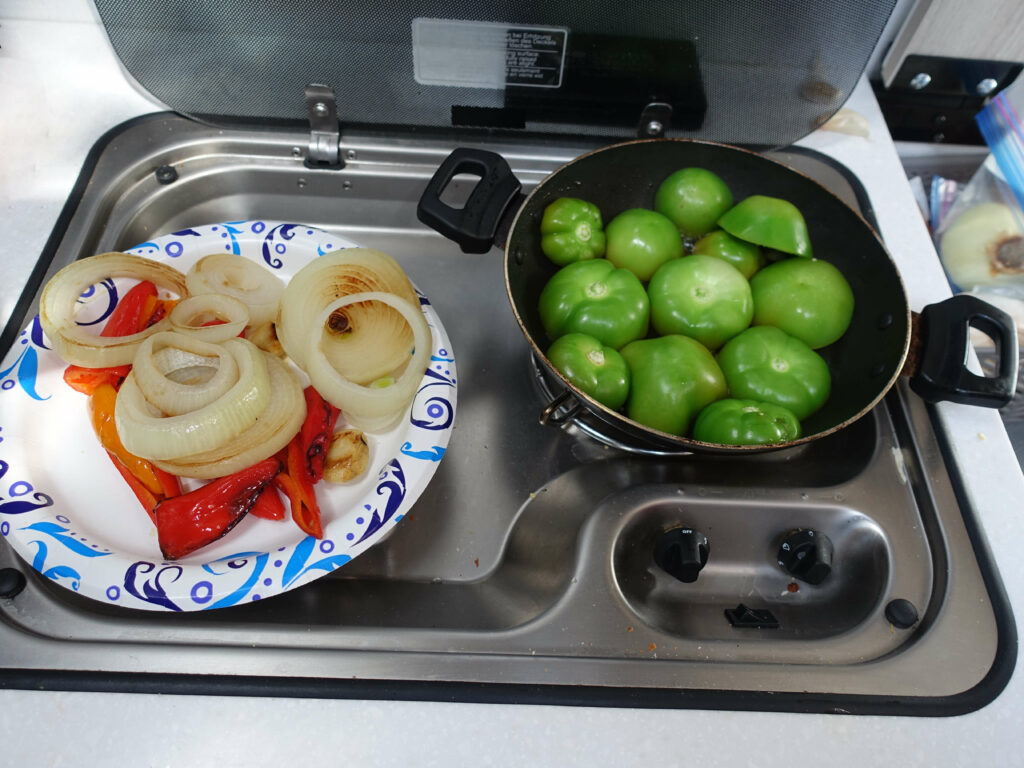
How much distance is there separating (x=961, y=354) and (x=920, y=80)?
521 mm

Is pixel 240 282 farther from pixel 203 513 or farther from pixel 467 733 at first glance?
pixel 467 733

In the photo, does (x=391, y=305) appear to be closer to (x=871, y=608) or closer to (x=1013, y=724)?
(x=871, y=608)

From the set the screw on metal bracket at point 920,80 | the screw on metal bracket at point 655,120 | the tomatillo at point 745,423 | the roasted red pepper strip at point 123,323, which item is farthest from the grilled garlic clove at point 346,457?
the screw on metal bracket at point 920,80

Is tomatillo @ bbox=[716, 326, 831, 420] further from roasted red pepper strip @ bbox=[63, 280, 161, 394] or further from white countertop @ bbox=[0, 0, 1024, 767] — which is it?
roasted red pepper strip @ bbox=[63, 280, 161, 394]

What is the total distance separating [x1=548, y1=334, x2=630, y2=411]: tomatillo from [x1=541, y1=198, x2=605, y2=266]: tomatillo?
130 millimetres

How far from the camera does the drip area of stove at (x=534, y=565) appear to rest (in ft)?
1.94

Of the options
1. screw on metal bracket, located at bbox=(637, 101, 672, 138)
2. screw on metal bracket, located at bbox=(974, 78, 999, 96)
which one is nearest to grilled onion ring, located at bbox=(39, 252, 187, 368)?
screw on metal bracket, located at bbox=(637, 101, 672, 138)

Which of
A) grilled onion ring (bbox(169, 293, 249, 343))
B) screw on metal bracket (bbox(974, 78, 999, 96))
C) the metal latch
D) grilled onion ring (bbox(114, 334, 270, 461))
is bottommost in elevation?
grilled onion ring (bbox(114, 334, 270, 461))

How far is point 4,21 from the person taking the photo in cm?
94

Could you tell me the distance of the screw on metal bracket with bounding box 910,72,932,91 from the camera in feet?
3.27

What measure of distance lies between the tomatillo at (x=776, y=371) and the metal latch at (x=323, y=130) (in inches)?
22.1

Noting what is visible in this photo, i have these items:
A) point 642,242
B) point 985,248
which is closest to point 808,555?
point 642,242

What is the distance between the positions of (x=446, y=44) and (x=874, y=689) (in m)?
0.81

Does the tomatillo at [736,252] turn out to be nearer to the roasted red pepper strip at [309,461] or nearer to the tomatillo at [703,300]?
the tomatillo at [703,300]
